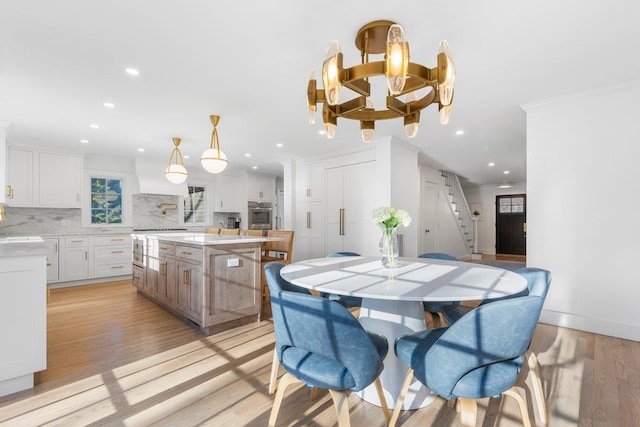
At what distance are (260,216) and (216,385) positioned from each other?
626 centimetres

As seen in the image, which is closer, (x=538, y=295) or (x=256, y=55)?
(x=538, y=295)

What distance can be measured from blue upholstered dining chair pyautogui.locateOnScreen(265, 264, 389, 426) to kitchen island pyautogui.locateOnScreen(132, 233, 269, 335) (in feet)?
5.97

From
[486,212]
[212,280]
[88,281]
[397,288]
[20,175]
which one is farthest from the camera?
[486,212]

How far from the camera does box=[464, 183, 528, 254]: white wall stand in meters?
10.1

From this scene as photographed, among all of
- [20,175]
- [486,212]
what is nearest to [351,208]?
[20,175]

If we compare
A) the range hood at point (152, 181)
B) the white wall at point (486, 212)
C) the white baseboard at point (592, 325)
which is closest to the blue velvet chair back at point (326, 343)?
the white baseboard at point (592, 325)

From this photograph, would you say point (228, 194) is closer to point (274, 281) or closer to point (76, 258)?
point (76, 258)

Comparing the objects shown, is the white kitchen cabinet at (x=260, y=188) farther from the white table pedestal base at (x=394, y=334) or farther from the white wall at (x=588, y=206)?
the white table pedestal base at (x=394, y=334)

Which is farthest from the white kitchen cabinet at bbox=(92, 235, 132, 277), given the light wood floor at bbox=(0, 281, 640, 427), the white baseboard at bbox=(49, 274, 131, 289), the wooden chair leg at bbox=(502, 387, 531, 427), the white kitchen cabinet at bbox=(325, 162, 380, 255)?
the wooden chair leg at bbox=(502, 387, 531, 427)

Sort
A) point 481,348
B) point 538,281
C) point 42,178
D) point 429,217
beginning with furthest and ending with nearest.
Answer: point 429,217 → point 42,178 → point 538,281 → point 481,348

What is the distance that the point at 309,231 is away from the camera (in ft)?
20.4

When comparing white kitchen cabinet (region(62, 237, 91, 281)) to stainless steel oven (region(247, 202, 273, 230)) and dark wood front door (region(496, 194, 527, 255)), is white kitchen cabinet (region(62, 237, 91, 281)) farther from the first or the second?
dark wood front door (region(496, 194, 527, 255))

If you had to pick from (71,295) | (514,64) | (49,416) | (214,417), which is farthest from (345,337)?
(71,295)

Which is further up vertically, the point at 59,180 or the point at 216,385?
the point at 59,180
